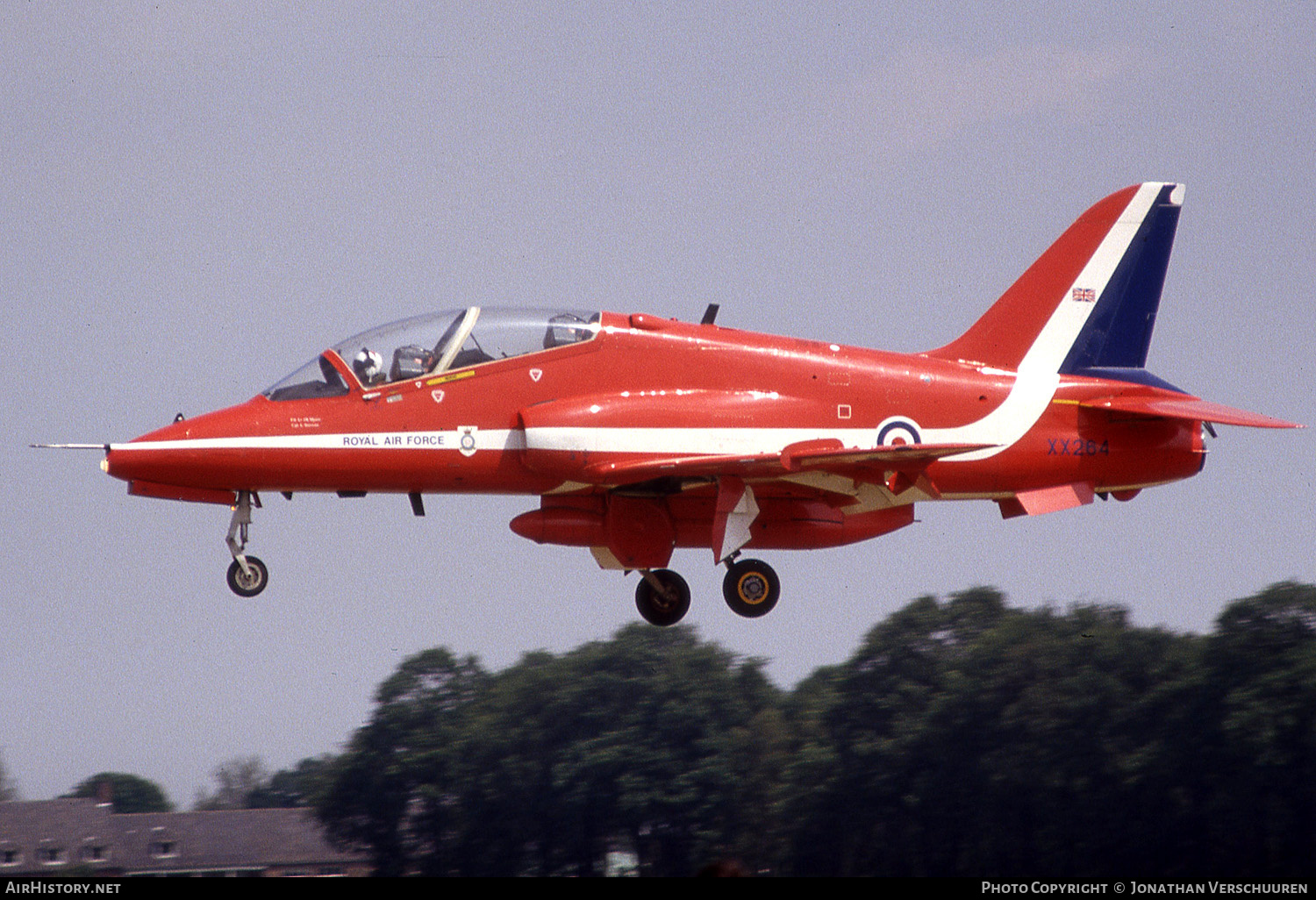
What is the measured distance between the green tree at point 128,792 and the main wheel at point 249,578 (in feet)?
204

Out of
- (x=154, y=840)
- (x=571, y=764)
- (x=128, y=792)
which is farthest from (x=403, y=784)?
(x=128, y=792)

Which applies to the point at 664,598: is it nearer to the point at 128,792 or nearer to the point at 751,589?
the point at 751,589

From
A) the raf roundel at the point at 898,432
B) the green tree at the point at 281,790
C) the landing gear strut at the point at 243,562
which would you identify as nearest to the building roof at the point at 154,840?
the green tree at the point at 281,790

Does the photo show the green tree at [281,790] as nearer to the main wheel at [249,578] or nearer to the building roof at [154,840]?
the building roof at [154,840]

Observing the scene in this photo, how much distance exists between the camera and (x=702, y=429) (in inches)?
802

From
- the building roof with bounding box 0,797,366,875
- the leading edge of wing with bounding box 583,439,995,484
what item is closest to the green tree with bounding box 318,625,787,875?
the building roof with bounding box 0,797,366,875

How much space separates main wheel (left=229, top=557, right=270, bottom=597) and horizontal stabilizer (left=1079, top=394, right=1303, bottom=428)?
38.0 ft

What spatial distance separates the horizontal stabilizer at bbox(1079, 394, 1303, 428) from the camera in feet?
69.9

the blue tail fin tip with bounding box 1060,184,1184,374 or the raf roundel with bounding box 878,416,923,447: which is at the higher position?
the blue tail fin tip with bounding box 1060,184,1184,374

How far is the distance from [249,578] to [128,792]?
2763 inches

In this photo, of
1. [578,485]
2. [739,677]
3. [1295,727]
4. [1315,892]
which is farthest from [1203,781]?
[1315,892]
